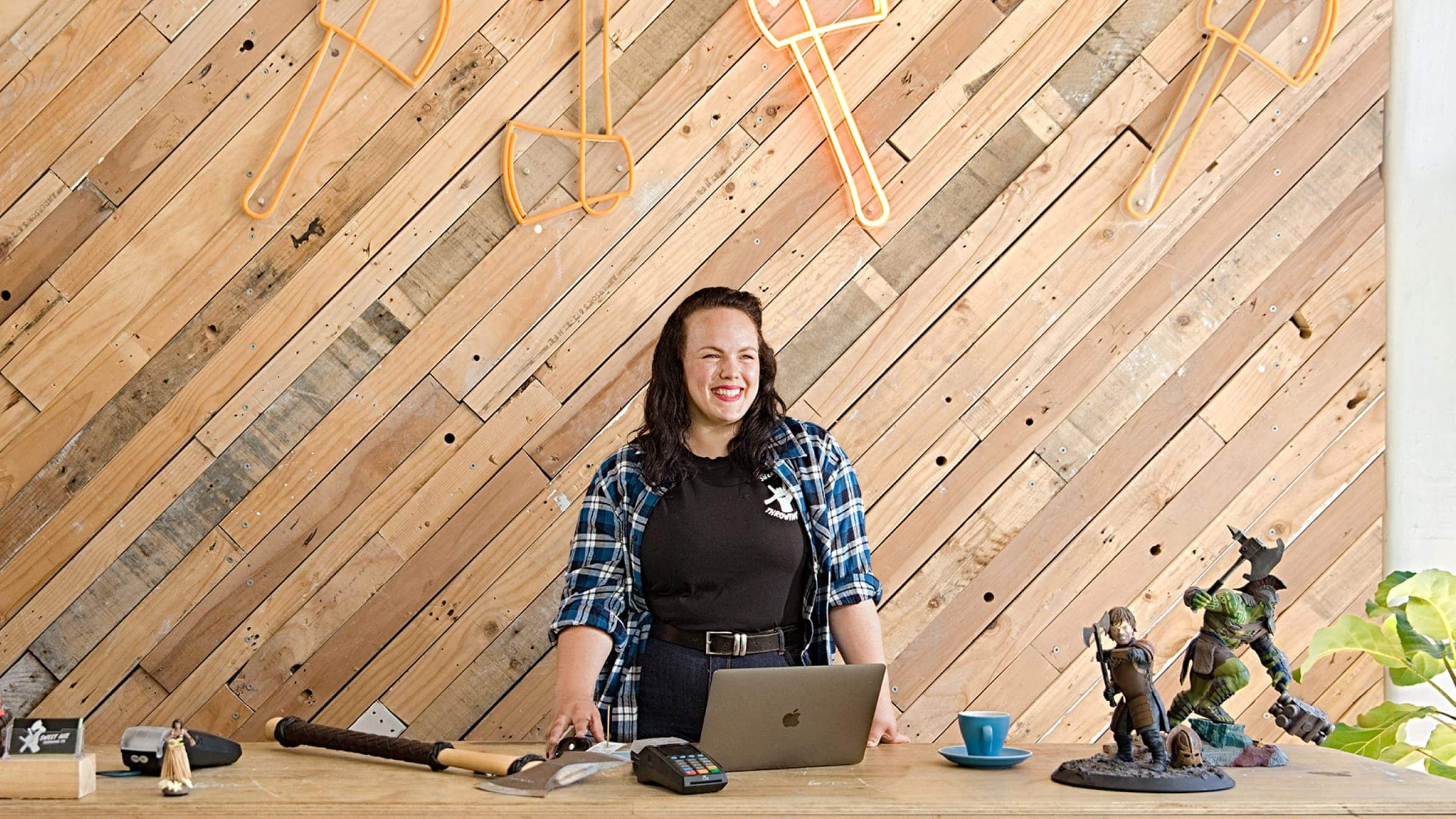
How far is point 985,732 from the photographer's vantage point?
1.87 metres

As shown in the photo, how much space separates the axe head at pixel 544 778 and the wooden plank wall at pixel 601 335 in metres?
1.29

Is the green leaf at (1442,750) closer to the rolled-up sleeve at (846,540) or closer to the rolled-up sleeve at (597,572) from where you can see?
the rolled-up sleeve at (846,540)

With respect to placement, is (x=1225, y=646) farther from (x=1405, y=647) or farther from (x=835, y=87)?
(x=835, y=87)

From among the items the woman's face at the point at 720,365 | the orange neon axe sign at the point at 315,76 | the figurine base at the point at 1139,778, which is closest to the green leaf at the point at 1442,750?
the figurine base at the point at 1139,778

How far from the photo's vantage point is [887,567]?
10.2 feet

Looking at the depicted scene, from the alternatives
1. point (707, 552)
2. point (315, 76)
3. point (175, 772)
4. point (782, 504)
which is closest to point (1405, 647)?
point (782, 504)

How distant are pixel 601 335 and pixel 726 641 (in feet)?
3.07

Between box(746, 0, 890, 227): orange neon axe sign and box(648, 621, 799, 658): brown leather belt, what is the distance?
1132mm

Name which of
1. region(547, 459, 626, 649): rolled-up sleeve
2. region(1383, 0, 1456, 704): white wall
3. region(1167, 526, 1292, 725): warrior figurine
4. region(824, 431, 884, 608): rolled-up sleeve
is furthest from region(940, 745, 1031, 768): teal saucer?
region(1383, 0, 1456, 704): white wall

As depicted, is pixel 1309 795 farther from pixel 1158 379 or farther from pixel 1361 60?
pixel 1361 60

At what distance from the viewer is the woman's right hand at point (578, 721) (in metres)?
2.30

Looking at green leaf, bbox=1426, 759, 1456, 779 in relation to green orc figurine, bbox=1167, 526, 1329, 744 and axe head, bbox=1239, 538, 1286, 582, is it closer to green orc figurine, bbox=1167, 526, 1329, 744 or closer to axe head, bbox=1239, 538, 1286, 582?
green orc figurine, bbox=1167, 526, 1329, 744

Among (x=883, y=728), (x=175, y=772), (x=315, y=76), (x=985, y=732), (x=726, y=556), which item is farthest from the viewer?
(x=315, y=76)

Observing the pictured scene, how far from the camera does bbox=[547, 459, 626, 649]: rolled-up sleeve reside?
2.46 m
